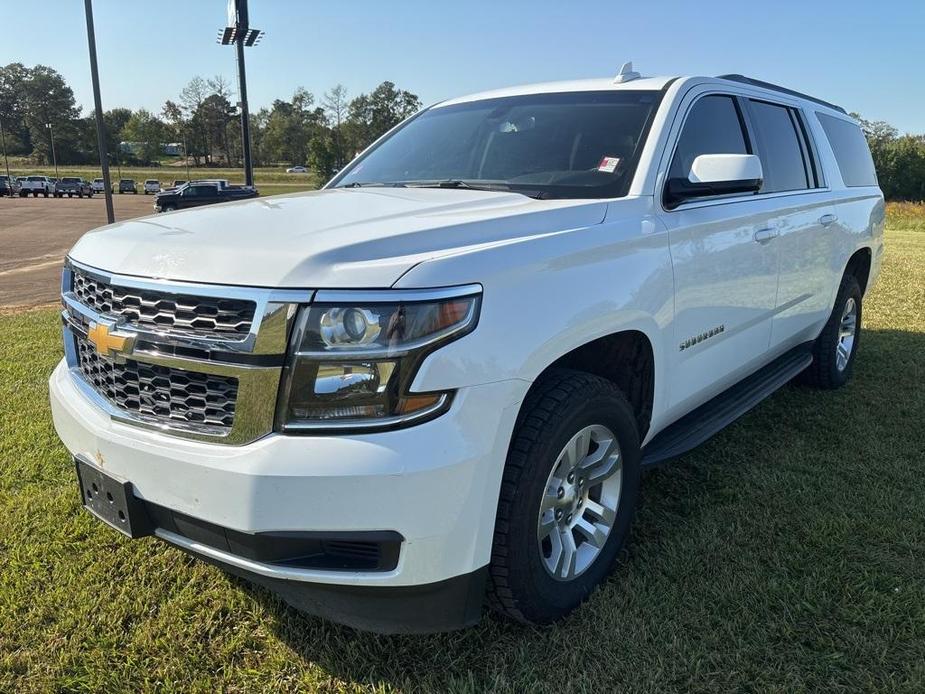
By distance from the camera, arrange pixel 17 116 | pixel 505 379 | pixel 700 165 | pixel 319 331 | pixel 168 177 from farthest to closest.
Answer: pixel 17 116
pixel 168 177
pixel 700 165
pixel 505 379
pixel 319 331

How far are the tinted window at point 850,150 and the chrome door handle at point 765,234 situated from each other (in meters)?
1.69

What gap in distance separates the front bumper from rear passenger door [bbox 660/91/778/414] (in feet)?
3.96

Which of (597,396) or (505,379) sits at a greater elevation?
(505,379)

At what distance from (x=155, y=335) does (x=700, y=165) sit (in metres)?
2.09

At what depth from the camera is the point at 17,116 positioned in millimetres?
115938

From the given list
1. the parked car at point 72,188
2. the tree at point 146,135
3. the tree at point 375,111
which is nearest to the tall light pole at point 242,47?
the parked car at point 72,188

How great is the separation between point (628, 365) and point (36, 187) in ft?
235

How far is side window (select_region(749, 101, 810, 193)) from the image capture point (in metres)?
3.88

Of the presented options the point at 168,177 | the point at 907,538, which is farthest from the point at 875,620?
the point at 168,177

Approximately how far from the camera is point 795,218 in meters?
3.91

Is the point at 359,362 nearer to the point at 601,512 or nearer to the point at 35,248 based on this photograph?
the point at 601,512

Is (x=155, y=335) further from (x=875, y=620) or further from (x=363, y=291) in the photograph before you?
(x=875, y=620)

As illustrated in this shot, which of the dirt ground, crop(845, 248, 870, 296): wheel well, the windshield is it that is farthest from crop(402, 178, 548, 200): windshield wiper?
the dirt ground

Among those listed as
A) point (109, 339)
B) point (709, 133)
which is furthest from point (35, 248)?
point (709, 133)
